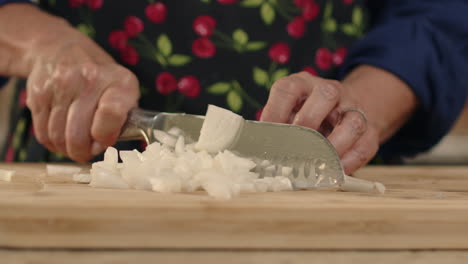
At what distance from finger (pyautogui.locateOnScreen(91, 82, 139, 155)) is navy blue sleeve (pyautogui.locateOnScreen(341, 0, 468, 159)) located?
0.40m

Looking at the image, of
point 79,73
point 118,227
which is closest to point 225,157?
point 118,227

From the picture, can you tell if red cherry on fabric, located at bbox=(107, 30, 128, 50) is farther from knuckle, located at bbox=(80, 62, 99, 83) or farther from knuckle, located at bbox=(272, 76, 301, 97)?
knuckle, located at bbox=(272, 76, 301, 97)

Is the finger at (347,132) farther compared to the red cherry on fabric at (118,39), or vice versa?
the red cherry on fabric at (118,39)

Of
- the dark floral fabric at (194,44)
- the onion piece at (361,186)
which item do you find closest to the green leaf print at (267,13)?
the dark floral fabric at (194,44)

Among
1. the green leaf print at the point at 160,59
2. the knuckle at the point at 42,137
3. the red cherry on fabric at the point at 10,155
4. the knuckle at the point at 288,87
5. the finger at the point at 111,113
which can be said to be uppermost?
the knuckle at the point at 288,87

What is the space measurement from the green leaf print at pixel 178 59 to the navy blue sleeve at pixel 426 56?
280 millimetres

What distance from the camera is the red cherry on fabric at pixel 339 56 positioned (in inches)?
39.8

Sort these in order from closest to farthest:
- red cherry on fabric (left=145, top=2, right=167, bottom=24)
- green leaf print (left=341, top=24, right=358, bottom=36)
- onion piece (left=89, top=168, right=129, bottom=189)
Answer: onion piece (left=89, top=168, right=129, bottom=189)
red cherry on fabric (left=145, top=2, right=167, bottom=24)
green leaf print (left=341, top=24, right=358, bottom=36)

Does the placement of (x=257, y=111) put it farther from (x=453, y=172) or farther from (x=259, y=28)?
(x=453, y=172)

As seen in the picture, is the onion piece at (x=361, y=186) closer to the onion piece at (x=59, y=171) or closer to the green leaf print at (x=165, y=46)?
the onion piece at (x=59, y=171)

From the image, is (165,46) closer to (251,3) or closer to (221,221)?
(251,3)

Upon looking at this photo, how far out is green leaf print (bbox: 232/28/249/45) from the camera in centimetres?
94

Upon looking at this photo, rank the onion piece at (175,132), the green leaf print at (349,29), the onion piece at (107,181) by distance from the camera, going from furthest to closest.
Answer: the green leaf print at (349,29) → the onion piece at (175,132) → the onion piece at (107,181)

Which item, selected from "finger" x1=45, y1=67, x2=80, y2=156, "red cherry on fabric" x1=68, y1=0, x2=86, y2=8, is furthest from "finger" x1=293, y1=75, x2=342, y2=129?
"red cherry on fabric" x1=68, y1=0, x2=86, y2=8
